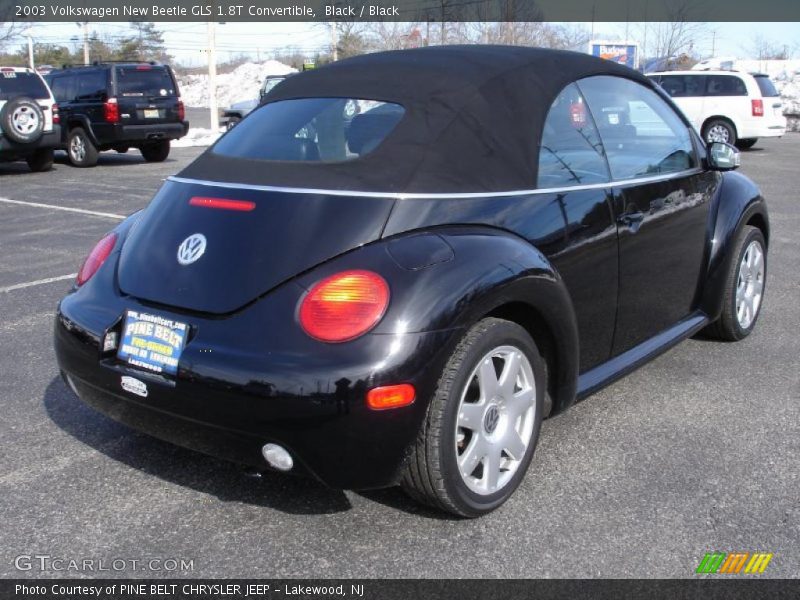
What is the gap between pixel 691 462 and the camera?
3.51 meters

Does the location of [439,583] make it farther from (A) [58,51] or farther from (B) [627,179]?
(A) [58,51]

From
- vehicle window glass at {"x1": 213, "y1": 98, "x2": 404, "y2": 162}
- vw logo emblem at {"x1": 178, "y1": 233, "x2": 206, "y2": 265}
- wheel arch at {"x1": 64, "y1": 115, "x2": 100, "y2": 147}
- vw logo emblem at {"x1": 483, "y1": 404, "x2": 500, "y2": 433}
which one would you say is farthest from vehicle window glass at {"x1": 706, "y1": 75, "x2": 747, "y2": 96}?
vw logo emblem at {"x1": 178, "y1": 233, "x2": 206, "y2": 265}

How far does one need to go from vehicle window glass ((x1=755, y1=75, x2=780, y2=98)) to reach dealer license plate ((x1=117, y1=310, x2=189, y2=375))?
19646 millimetres

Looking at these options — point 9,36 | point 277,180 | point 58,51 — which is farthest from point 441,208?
point 58,51

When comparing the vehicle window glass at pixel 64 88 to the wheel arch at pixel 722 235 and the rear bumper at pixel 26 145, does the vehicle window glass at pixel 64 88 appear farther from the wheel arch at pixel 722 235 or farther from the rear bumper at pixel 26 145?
the wheel arch at pixel 722 235

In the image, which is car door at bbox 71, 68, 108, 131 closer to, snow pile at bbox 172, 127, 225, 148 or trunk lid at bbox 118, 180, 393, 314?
snow pile at bbox 172, 127, 225, 148

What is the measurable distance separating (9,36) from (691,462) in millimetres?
40015

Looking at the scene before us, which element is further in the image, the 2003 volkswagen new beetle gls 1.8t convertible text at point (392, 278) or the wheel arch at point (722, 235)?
the wheel arch at point (722, 235)

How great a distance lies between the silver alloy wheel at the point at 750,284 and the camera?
5.00 metres

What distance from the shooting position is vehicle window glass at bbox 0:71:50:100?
1409 centimetres

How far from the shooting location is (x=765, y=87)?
20.1 meters

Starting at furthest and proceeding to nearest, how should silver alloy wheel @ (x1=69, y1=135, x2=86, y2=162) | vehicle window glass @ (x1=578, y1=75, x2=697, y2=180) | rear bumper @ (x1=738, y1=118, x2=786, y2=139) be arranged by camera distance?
rear bumper @ (x1=738, y1=118, x2=786, y2=139) → silver alloy wheel @ (x1=69, y1=135, x2=86, y2=162) → vehicle window glass @ (x1=578, y1=75, x2=697, y2=180)

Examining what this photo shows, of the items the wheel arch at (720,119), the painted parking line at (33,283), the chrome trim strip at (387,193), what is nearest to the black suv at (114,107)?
the painted parking line at (33,283)

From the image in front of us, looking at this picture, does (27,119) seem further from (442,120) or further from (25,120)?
(442,120)
